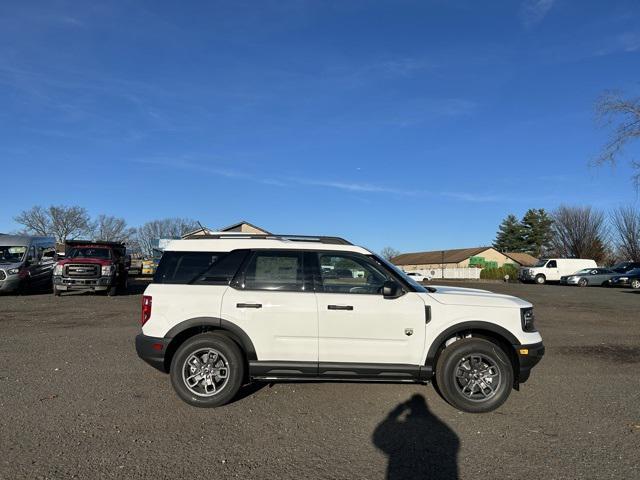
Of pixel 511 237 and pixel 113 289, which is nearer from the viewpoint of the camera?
pixel 113 289

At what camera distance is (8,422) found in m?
4.71

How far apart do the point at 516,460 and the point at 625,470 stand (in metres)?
0.80

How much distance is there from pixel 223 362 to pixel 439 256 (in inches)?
3576

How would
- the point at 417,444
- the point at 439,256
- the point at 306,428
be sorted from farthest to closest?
the point at 439,256, the point at 306,428, the point at 417,444

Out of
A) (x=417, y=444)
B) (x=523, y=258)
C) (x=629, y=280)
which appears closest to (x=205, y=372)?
(x=417, y=444)

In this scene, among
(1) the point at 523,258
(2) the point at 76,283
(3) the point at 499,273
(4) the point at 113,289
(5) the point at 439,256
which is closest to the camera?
(2) the point at 76,283

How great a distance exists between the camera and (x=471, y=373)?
5352mm

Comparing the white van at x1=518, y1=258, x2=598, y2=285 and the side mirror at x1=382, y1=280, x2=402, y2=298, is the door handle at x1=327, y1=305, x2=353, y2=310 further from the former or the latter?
the white van at x1=518, y1=258, x2=598, y2=285

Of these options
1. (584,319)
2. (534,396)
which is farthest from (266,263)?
(584,319)

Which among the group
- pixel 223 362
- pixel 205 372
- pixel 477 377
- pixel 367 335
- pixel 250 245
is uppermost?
pixel 250 245

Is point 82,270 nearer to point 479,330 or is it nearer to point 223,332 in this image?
point 223,332

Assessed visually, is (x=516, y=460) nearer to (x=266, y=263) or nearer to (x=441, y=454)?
(x=441, y=454)

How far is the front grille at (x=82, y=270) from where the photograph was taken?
18.3m

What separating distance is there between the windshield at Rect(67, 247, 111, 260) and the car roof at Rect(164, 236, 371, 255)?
50.5 feet
